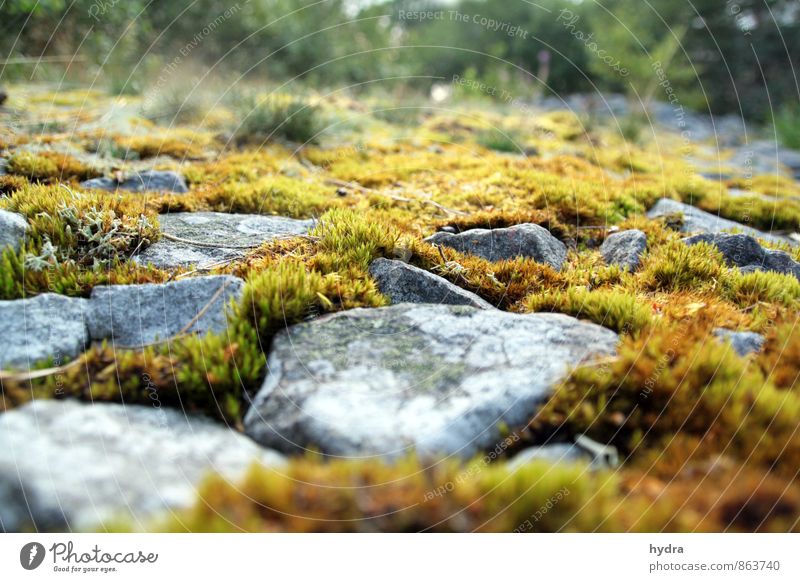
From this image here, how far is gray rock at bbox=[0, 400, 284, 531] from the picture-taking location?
67.6 inches

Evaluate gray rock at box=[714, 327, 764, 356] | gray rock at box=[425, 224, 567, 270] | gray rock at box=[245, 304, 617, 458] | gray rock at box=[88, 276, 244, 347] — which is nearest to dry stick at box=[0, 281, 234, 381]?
gray rock at box=[88, 276, 244, 347]

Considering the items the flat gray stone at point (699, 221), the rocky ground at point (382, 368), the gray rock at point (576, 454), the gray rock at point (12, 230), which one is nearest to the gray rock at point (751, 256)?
the rocky ground at point (382, 368)

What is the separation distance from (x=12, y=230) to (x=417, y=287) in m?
2.65

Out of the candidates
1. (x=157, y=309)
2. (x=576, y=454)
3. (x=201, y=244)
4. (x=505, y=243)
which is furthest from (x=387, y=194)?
(x=576, y=454)

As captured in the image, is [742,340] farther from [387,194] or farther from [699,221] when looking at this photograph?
[387,194]

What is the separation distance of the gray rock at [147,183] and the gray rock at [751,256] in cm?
519

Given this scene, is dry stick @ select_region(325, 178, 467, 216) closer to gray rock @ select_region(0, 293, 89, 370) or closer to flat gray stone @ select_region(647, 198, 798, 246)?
flat gray stone @ select_region(647, 198, 798, 246)

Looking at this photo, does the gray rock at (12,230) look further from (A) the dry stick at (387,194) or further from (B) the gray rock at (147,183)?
(A) the dry stick at (387,194)

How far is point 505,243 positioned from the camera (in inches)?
156

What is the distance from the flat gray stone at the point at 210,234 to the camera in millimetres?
3447

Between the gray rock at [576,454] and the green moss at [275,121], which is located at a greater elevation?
the green moss at [275,121]

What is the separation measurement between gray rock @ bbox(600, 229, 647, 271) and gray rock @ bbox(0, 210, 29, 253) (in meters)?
4.27
